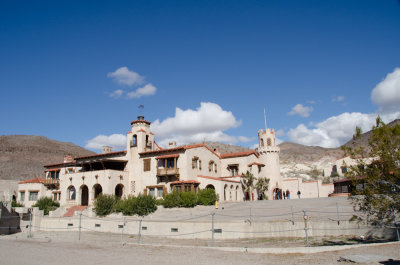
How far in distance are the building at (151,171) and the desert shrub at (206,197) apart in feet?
9.85

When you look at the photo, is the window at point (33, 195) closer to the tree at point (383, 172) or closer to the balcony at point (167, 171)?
the balcony at point (167, 171)

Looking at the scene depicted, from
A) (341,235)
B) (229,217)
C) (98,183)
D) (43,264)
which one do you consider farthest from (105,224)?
(341,235)

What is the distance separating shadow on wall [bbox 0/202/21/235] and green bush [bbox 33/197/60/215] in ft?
33.4

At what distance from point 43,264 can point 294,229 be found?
13.5 m

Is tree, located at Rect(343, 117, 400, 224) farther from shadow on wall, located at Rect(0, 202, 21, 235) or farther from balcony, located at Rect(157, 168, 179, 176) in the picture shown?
shadow on wall, located at Rect(0, 202, 21, 235)

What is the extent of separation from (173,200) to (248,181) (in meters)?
12.8

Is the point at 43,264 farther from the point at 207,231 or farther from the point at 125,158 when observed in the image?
the point at 125,158

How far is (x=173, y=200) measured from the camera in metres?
35.6

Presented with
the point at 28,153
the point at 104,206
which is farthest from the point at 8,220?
the point at 28,153

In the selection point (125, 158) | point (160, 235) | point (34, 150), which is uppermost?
point (34, 150)

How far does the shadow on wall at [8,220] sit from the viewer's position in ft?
104

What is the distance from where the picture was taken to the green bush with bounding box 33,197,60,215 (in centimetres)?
4419

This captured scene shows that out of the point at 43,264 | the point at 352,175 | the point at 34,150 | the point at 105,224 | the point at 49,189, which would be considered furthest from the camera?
the point at 34,150

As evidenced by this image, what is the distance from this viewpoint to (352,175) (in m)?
16.5
